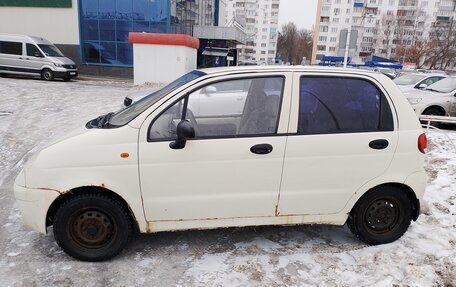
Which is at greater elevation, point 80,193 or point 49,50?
point 49,50

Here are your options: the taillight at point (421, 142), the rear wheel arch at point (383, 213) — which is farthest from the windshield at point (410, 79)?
the rear wheel arch at point (383, 213)

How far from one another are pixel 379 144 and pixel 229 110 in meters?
1.52

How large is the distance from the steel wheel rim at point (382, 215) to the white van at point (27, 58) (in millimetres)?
19864

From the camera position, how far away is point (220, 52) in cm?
3497

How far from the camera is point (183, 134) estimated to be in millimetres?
3367

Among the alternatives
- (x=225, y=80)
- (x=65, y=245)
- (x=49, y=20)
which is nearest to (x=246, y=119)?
(x=225, y=80)

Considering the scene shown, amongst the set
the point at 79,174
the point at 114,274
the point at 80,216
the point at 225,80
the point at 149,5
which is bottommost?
the point at 114,274

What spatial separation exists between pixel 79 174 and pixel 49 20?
90.5ft

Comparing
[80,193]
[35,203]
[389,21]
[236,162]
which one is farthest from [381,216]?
[389,21]

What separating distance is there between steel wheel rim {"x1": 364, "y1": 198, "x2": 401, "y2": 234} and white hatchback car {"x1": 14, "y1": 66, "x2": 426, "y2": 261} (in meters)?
0.01

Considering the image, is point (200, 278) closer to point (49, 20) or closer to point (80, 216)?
point (80, 216)

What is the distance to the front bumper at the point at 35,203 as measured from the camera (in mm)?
3455

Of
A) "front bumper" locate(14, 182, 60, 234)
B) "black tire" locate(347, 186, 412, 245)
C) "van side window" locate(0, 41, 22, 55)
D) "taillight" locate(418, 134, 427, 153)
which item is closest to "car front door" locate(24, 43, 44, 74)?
"van side window" locate(0, 41, 22, 55)

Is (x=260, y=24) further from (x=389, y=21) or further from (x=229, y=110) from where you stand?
(x=229, y=110)
